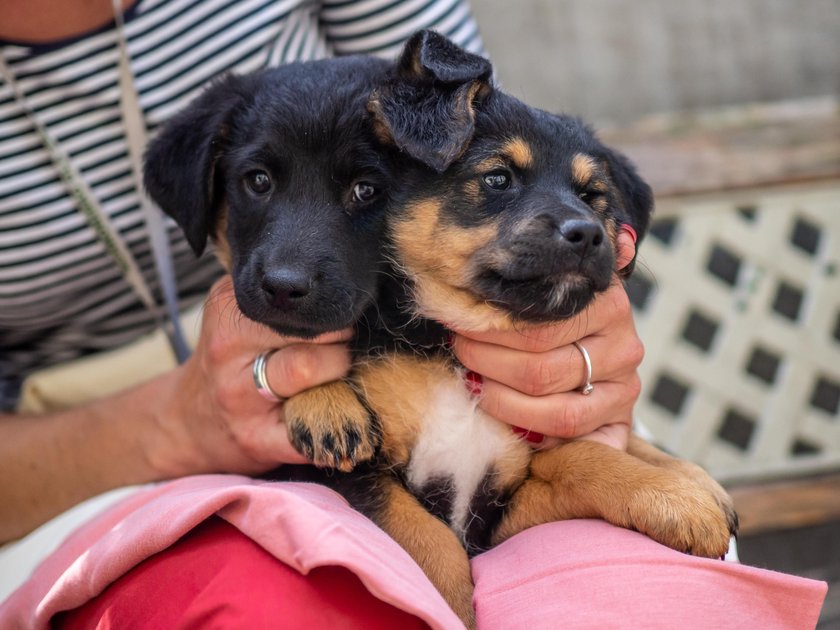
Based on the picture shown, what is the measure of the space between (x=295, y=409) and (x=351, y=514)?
0.36 m

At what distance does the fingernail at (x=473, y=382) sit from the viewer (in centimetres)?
230

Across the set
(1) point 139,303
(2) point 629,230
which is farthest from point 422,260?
(1) point 139,303

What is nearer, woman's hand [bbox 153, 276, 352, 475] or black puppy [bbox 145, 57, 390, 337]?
black puppy [bbox 145, 57, 390, 337]

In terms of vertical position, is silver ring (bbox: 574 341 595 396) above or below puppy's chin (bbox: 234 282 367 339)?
below

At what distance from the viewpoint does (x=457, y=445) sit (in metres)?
2.24

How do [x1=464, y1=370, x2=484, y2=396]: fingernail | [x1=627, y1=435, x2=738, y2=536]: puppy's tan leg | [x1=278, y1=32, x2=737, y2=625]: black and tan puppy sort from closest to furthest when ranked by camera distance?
[x1=278, y1=32, x2=737, y2=625]: black and tan puppy < [x1=627, y1=435, x2=738, y2=536]: puppy's tan leg < [x1=464, y1=370, x2=484, y2=396]: fingernail

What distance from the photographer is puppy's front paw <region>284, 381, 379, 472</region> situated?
6.88 ft

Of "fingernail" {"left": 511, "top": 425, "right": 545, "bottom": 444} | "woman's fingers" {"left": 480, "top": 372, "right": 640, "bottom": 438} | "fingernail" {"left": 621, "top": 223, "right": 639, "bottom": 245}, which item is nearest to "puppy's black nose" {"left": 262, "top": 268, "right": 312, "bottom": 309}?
"woman's fingers" {"left": 480, "top": 372, "right": 640, "bottom": 438}

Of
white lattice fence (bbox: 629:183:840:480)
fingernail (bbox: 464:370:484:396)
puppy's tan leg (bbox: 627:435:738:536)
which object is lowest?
white lattice fence (bbox: 629:183:840:480)

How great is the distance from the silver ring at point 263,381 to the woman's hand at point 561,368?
47 cm

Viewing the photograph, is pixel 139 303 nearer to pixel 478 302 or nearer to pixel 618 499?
pixel 478 302

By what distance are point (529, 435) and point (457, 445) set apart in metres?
0.21

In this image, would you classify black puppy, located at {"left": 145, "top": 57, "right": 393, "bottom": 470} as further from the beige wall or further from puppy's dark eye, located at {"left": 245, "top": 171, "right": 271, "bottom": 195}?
the beige wall

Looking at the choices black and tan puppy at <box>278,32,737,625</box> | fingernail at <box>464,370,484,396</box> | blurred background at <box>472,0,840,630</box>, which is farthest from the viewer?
blurred background at <box>472,0,840,630</box>
